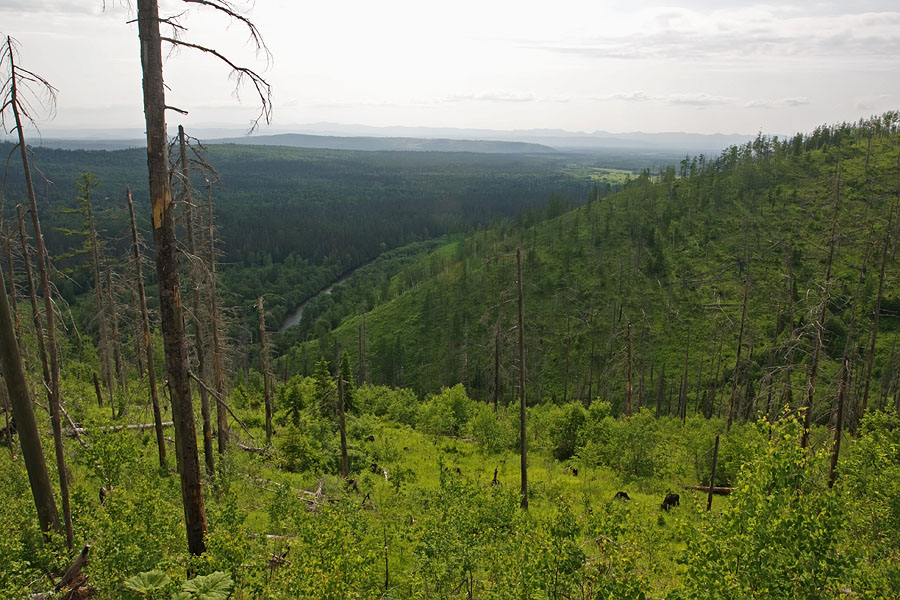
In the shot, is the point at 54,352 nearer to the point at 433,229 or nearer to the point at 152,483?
the point at 152,483

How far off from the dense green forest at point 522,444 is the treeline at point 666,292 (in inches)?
19.4

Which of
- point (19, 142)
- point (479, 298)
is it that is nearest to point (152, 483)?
point (19, 142)

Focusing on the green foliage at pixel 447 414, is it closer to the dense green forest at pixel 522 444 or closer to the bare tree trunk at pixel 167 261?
the dense green forest at pixel 522 444

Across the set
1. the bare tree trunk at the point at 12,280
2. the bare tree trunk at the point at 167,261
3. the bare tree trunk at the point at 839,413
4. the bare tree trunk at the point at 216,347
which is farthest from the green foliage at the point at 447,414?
the bare tree trunk at the point at 167,261

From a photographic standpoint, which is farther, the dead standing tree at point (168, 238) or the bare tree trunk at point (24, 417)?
the bare tree trunk at point (24, 417)

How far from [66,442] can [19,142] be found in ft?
38.9

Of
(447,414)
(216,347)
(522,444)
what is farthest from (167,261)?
(447,414)

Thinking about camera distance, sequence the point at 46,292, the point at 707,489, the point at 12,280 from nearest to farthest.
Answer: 1. the point at 46,292
2. the point at 12,280
3. the point at 707,489

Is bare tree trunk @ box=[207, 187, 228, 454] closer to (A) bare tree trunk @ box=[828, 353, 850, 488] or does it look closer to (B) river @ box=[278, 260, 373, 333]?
(A) bare tree trunk @ box=[828, 353, 850, 488]

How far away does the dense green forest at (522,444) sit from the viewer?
7234 mm

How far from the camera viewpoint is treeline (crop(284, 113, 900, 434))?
179ft

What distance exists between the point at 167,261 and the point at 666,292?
6719 centimetres

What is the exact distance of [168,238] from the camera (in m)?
7.33

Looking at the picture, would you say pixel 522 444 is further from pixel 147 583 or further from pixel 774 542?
pixel 147 583
